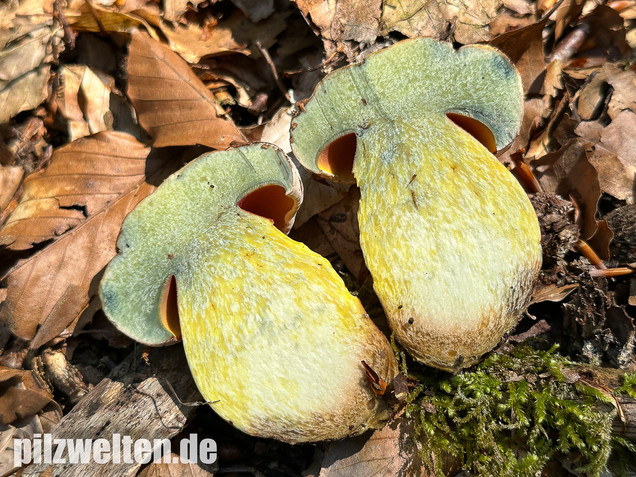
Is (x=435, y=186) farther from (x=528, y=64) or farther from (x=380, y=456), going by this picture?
(x=528, y=64)

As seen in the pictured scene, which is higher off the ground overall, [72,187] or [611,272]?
[72,187]

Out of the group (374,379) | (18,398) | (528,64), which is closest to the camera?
(374,379)

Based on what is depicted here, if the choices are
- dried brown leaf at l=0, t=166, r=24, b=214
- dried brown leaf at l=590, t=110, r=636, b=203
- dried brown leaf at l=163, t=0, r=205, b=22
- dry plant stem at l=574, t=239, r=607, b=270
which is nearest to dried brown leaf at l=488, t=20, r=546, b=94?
dried brown leaf at l=590, t=110, r=636, b=203

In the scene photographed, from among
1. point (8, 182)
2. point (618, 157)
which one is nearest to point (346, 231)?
point (618, 157)

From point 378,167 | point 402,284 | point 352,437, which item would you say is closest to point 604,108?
point 378,167

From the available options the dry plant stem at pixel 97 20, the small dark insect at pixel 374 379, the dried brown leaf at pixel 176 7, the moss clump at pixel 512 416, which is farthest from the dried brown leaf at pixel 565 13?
the dry plant stem at pixel 97 20

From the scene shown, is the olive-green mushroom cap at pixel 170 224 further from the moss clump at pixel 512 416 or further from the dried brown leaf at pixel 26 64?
the dried brown leaf at pixel 26 64
